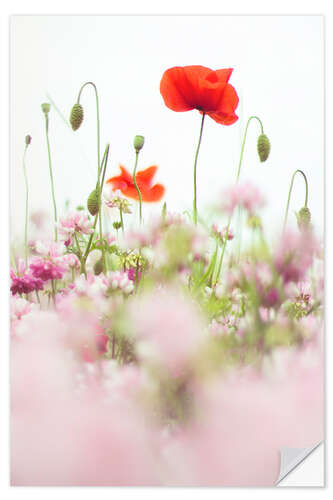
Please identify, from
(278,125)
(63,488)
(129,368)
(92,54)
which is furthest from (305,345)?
(92,54)

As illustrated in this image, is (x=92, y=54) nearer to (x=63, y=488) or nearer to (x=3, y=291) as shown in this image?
(x=3, y=291)

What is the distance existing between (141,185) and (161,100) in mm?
211

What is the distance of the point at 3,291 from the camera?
4.65ft

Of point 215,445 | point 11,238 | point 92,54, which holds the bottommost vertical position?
point 215,445

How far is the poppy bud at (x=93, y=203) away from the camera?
1396 mm

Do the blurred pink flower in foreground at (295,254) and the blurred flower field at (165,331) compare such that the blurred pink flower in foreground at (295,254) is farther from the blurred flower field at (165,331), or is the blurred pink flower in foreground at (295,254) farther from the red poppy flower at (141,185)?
the red poppy flower at (141,185)

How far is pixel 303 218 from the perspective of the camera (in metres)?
1.40

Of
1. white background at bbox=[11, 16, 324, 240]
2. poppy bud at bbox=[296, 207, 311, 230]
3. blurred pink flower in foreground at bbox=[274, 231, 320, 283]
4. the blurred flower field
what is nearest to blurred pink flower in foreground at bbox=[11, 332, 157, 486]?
the blurred flower field

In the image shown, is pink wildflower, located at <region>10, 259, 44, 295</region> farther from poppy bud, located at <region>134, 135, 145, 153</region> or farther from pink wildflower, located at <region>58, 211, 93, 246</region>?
poppy bud, located at <region>134, 135, 145, 153</region>

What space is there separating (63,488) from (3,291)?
1.61ft

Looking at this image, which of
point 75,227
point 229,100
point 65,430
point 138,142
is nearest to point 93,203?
point 75,227

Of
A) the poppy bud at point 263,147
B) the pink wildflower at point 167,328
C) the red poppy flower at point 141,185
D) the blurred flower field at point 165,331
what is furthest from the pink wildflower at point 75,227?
the poppy bud at point 263,147

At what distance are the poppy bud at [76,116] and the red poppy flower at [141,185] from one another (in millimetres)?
148

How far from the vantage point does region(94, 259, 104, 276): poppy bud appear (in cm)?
138
